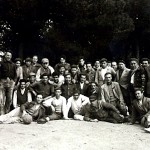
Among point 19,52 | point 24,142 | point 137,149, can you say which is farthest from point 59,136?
point 19,52

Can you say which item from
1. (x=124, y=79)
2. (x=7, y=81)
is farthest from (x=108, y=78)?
(x=7, y=81)

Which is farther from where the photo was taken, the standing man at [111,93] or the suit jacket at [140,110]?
the standing man at [111,93]

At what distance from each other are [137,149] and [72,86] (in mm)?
3944

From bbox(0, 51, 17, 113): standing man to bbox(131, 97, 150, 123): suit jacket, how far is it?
150 inches

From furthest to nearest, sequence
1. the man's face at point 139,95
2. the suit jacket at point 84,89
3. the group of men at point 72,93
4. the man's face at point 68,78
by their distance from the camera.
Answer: the suit jacket at point 84,89 → the man's face at point 68,78 → the group of men at point 72,93 → the man's face at point 139,95

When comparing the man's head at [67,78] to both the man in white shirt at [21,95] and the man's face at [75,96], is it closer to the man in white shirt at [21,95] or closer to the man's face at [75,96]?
the man's face at [75,96]

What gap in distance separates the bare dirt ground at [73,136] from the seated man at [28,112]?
482 mm

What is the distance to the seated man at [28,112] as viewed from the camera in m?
9.45

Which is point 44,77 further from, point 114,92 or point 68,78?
point 114,92

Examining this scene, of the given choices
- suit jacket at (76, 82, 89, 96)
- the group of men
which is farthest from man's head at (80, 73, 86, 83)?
suit jacket at (76, 82, 89, 96)

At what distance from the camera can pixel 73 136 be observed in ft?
26.2

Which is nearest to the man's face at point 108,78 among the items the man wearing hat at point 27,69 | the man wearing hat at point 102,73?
the man wearing hat at point 102,73

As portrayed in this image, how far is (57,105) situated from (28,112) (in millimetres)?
918

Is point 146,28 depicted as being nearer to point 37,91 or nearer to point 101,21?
point 101,21
